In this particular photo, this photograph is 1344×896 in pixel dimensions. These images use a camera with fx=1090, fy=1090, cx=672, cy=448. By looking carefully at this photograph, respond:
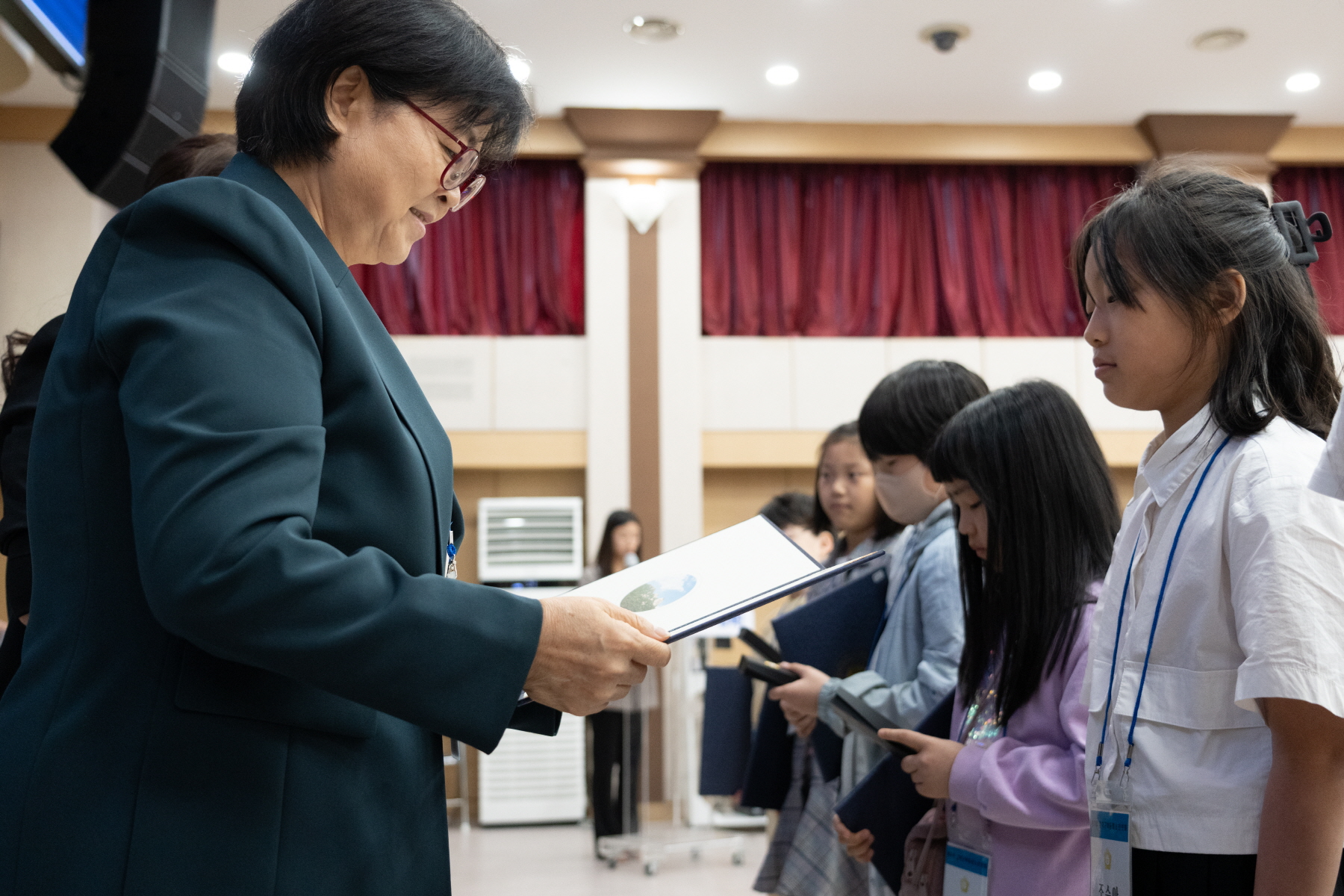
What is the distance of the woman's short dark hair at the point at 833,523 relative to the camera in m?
2.69

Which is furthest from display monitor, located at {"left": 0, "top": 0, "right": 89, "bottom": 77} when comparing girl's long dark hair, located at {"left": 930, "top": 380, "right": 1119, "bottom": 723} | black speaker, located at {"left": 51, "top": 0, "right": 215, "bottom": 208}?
girl's long dark hair, located at {"left": 930, "top": 380, "right": 1119, "bottom": 723}

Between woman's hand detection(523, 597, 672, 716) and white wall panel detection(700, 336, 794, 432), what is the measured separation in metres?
6.01

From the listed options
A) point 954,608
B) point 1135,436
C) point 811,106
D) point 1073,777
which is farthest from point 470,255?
point 1073,777

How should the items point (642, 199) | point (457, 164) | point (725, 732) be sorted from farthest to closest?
point (642, 199) < point (725, 732) < point (457, 164)

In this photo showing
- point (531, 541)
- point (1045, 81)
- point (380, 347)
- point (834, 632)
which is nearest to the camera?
point (380, 347)

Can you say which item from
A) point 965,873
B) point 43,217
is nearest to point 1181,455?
point 965,873

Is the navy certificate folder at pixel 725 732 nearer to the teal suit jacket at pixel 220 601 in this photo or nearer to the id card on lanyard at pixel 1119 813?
the id card on lanyard at pixel 1119 813

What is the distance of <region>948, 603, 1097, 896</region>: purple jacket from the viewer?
1.50 metres

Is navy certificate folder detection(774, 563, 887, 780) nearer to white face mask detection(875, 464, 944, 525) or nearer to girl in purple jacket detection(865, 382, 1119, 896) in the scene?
white face mask detection(875, 464, 944, 525)

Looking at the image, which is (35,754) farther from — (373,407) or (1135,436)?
(1135,436)

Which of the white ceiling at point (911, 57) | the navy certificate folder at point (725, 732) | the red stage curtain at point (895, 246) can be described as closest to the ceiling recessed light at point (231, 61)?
the white ceiling at point (911, 57)

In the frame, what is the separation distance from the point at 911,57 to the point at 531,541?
3567 mm

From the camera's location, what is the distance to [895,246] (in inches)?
287

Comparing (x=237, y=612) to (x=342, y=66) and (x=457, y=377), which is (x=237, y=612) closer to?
(x=342, y=66)
